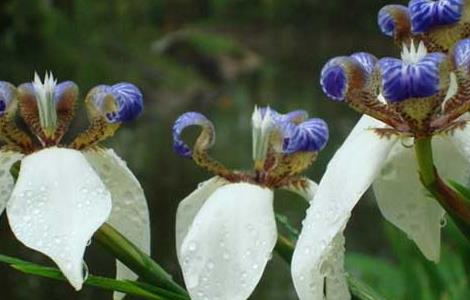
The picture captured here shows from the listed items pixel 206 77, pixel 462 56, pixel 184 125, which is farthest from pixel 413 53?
pixel 206 77

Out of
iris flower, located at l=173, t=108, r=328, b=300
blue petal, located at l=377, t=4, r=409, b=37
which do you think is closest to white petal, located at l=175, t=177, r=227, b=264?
iris flower, located at l=173, t=108, r=328, b=300

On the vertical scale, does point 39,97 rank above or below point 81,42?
above

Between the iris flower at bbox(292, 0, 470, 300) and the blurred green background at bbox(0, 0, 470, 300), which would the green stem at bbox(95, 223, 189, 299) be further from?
the blurred green background at bbox(0, 0, 470, 300)

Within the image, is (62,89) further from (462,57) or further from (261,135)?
(462,57)

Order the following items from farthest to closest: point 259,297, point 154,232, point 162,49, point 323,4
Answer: point 323,4, point 162,49, point 154,232, point 259,297

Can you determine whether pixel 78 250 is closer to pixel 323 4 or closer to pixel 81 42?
pixel 81 42

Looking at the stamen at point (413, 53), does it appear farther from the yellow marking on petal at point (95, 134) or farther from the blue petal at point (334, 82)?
the yellow marking on petal at point (95, 134)

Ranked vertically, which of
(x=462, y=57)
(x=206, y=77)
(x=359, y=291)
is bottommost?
(x=206, y=77)

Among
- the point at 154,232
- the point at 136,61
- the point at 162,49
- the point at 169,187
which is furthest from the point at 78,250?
the point at 162,49
